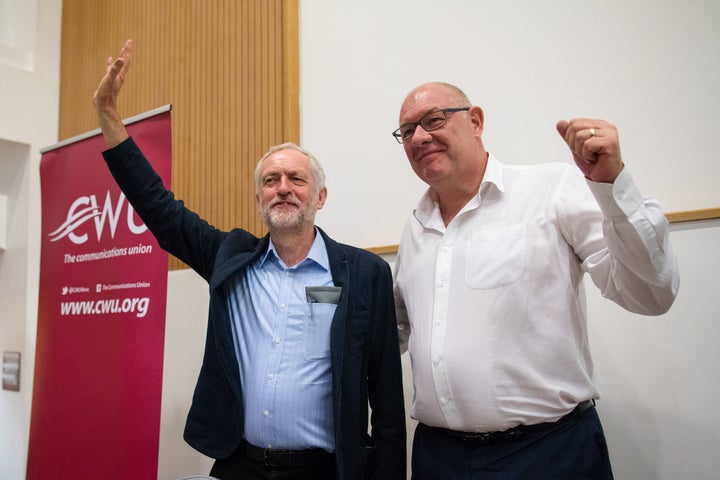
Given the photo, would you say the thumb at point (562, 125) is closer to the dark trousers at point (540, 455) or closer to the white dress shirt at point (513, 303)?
the white dress shirt at point (513, 303)

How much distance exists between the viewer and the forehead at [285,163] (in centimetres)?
183

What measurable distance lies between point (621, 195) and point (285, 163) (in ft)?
3.74

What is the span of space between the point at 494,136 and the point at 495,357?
106 cm

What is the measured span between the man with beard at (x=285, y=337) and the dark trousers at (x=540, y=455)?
0.28 metres

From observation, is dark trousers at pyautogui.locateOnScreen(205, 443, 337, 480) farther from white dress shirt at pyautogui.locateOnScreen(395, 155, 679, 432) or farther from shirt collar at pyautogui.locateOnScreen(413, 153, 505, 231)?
shirt collar at pyautogui.locateOnScreen(413, 153, 505, 231)

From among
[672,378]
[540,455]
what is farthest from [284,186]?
[672,378]

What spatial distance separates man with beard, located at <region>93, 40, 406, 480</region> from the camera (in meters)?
1.57

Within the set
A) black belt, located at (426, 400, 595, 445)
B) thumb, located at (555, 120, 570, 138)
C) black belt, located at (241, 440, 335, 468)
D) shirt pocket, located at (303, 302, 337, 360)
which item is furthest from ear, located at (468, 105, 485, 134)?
black belt, located at (241, 440, 335, 468)

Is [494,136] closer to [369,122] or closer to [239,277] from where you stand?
[369,122]

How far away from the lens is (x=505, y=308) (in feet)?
4.64

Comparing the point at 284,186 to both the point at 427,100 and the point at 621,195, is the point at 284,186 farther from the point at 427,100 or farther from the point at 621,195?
the point at 621,195

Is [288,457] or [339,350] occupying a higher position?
[339,350]

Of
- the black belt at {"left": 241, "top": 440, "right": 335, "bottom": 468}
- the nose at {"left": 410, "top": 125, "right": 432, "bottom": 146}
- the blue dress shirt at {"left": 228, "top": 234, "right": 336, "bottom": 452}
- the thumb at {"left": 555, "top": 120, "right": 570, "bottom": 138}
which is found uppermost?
the nose at {"left": 410, "top": 125, "right": 432, "bottom": 146}

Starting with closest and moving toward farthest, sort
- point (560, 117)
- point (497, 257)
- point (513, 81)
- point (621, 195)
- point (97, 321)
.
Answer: point (621, 195) → point (497, 257) → point (560, 117) → point (513, 81) → point (97, 321)
